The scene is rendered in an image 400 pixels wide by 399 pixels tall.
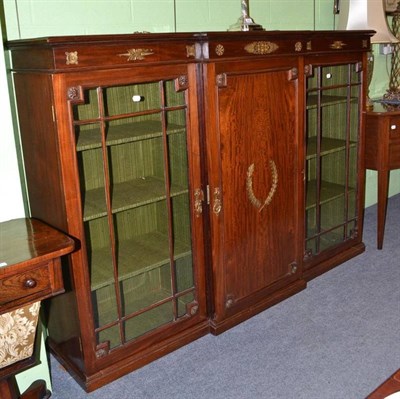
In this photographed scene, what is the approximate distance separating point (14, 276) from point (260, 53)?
4.53 feet

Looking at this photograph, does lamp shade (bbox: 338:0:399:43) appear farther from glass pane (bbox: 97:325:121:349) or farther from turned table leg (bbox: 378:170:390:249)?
glass pane (bbox: 97:325:121:349)

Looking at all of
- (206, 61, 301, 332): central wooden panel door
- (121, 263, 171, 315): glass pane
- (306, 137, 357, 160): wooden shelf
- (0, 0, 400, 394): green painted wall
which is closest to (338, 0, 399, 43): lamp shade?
(0, 0, 400, 394): green painted wall

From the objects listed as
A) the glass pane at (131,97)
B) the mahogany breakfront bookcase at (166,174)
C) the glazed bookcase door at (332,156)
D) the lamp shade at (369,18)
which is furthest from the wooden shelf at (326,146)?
the glass pane at (131,97)

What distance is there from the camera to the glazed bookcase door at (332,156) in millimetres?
2836

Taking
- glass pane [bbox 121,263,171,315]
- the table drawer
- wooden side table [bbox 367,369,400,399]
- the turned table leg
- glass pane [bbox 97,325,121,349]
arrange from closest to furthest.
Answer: wooden side table [bbox 367,369,400,399], the table drawer, glass pane [bbox 97,325,121,349], glass pane [bbox 121,263,171,315], the turned table leg

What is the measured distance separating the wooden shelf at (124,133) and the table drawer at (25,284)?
1.60 feet

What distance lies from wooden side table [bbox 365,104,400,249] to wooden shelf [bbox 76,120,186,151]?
1482mm

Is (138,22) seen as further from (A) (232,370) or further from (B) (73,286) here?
(A) (232,370)

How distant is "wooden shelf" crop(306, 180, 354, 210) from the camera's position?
2.90 metres

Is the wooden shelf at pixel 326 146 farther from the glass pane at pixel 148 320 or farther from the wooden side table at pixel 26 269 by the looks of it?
the wooden side table at pixel 26 269

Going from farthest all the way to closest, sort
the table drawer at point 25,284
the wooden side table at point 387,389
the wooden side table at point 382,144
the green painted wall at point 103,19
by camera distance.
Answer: the wooden side table at point 382,144 < the green painted wall at point 103,19 < the table drawer at point 25,284 < the wooden side table at point 387,389

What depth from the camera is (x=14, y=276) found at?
5.07 ft

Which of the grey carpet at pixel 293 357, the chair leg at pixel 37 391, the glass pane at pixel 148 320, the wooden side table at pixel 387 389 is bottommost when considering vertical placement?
the grey carpet at pixel 293 357

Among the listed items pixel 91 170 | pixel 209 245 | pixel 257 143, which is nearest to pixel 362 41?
pixel 257 143
